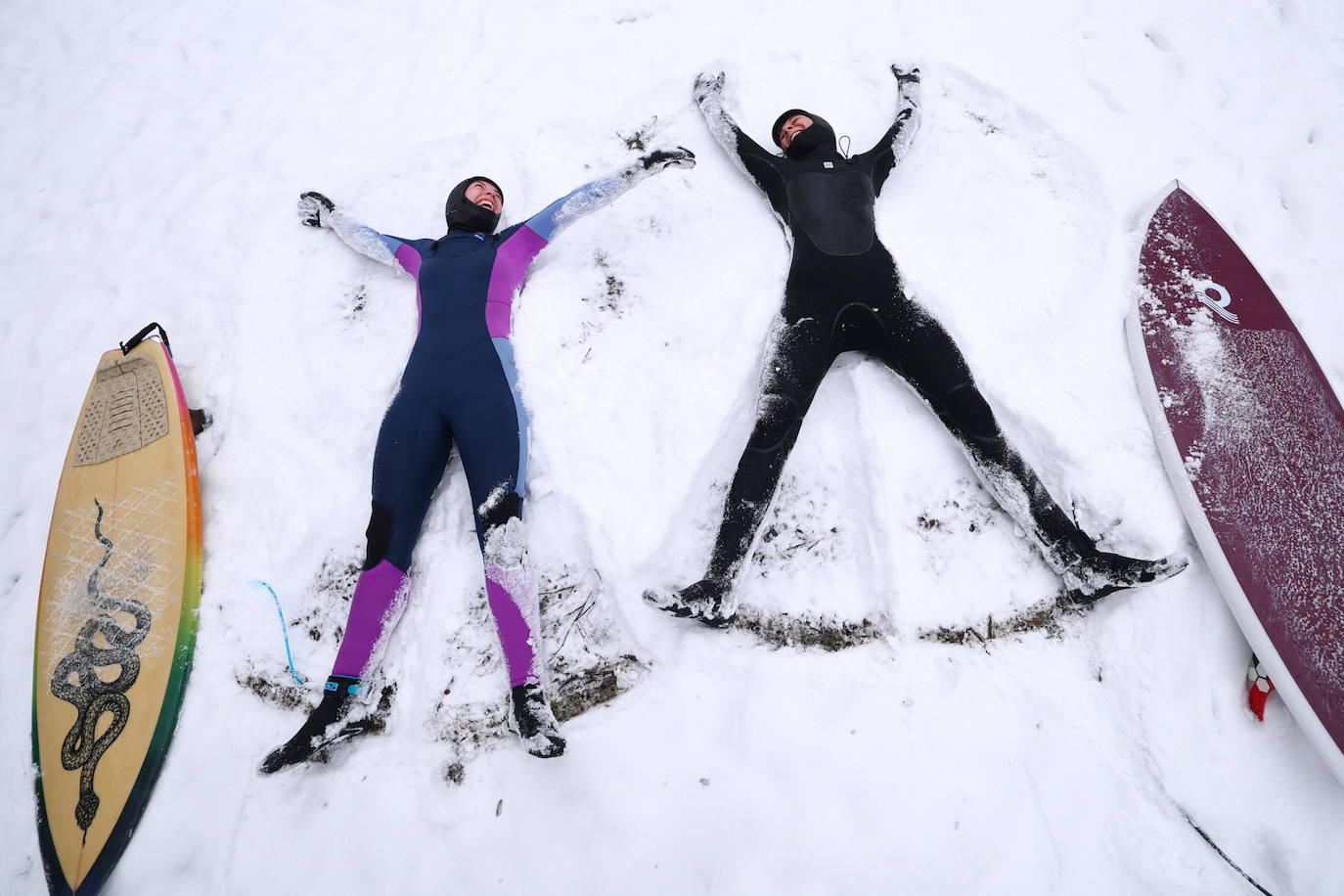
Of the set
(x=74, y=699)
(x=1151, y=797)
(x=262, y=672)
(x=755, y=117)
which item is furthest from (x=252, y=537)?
(x=1151, y=797)

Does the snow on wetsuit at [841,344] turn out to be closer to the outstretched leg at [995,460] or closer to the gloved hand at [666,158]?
the outstretched leg at [995,460]

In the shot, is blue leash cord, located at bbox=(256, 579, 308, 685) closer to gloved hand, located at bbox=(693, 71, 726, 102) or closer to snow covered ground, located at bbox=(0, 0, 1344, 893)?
snow covered ground, located at bbox=(0, 0, 1344, 893)

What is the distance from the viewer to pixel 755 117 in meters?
3.12

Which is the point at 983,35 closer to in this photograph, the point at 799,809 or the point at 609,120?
the point at 609,120

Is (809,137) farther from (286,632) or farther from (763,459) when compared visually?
(286,632)

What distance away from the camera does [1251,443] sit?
7.59 feet

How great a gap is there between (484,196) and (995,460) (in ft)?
8.05

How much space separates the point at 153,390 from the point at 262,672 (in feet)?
4.65

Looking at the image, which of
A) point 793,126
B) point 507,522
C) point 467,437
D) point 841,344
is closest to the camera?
point 507,522

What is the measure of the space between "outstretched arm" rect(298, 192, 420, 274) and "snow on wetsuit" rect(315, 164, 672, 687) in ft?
0.43

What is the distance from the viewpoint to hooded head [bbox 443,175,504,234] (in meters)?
2.76

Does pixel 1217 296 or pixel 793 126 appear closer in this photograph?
pixel 1217 296

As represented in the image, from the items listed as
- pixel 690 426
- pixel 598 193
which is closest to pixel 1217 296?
pixel 690 426

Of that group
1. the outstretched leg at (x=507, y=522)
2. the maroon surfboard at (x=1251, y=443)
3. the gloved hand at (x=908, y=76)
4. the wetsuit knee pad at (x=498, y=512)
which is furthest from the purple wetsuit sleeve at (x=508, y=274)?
the maroon surfboard at (x=1251, y=443)
